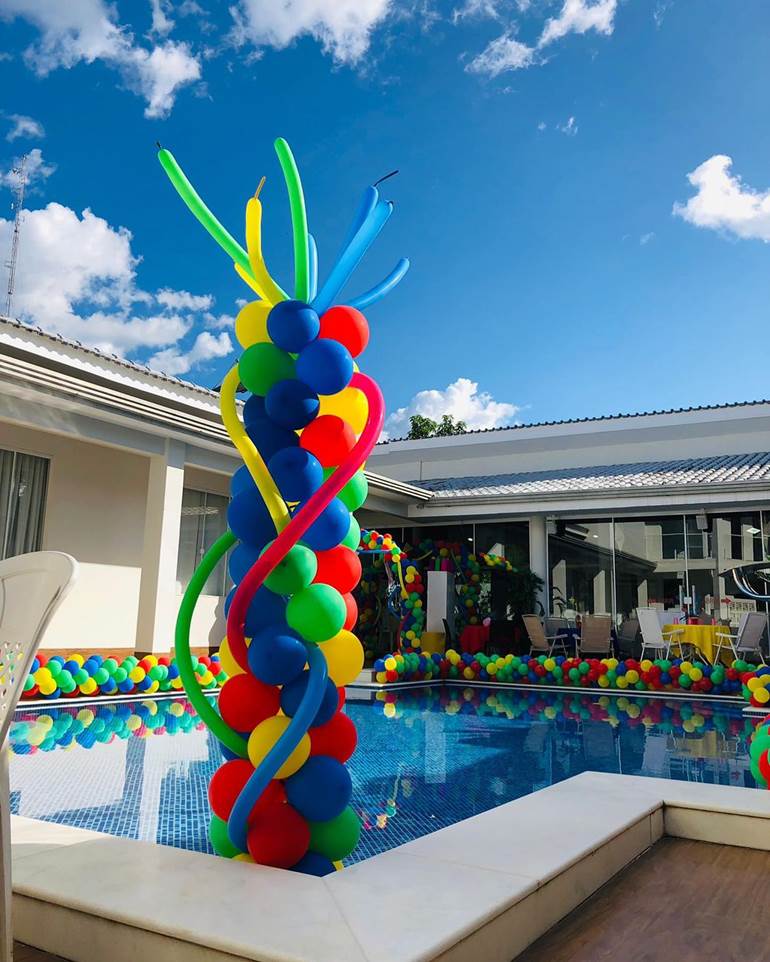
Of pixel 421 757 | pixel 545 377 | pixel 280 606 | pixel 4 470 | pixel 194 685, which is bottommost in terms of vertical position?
pixel 421 757

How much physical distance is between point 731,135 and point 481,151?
4401mm

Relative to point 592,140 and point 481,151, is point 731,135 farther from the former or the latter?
point 481,151

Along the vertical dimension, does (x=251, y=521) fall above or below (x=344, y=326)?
below

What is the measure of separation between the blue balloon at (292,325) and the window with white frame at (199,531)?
33.7ft

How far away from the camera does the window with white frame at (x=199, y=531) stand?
1308 centimetres

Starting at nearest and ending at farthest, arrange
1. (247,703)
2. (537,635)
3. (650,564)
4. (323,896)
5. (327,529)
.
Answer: (323,896), (247,703), (327,529), (537,635), (650,564)

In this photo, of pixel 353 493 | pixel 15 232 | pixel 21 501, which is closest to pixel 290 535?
pixel 353 493

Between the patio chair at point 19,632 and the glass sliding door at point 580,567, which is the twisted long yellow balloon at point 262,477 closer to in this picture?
the patio chair at point 19,632

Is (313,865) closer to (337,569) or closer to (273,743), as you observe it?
(273,743)

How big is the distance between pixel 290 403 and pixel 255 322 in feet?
1.36

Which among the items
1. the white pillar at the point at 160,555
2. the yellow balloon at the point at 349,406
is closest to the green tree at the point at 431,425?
the white pillar at the point at 160,555

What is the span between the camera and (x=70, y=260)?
94.5 feet

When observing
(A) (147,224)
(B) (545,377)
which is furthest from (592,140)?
(A) (147,224)

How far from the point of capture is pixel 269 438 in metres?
3.16
